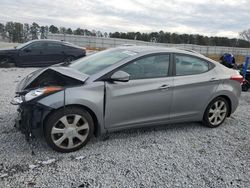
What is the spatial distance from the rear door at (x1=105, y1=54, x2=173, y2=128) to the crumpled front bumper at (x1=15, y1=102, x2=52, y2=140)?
0.90 m

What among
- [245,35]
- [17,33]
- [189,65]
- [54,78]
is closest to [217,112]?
[189,65]

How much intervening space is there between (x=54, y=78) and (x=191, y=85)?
7.58ft

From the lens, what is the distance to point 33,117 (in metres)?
3.27

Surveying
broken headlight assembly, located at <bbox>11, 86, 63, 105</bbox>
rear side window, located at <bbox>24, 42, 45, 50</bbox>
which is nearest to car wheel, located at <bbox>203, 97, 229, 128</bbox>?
broken headlight assembly, located at <bbox>11, 86, 63, 105</bbox>

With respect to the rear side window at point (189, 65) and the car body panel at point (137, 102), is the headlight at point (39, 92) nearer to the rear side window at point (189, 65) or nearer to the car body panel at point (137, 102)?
the car body panel at point (137, 102)

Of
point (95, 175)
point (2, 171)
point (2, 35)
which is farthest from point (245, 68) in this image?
point (2, 35)

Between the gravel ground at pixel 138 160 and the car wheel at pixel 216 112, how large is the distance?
0.20 metres

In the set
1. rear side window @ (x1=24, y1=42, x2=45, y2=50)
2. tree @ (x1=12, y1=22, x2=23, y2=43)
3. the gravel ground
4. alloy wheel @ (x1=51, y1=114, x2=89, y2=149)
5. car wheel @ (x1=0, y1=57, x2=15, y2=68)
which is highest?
tree @ (x1=12, y1=22, x2=23, y2=43)

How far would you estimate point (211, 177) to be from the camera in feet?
10.1

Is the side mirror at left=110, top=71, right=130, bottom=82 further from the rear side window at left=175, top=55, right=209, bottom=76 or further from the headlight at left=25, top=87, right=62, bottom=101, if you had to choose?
the rear side window at left=175, top=55, right=209, bottom=76

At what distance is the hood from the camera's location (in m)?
3.53

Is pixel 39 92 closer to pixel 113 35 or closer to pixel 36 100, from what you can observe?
pixel 36 100

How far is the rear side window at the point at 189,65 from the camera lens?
421 cm

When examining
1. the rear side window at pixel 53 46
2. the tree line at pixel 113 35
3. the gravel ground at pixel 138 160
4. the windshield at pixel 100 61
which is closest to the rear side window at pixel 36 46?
the rear side window at pixel 53 46
